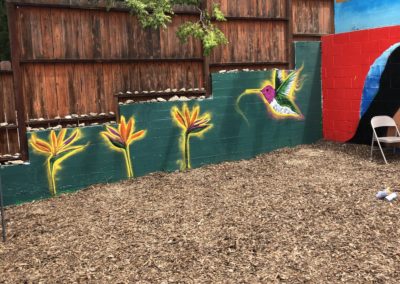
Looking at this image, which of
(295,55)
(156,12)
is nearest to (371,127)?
(295,55)

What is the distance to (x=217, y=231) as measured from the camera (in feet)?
15.1

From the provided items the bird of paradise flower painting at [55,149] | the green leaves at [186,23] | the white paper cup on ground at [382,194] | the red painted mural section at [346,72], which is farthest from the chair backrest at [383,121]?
the bird of paradise flower painting at [55,149]

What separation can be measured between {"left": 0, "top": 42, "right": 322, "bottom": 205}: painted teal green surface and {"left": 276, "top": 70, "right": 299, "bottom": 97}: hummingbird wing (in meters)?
0.22

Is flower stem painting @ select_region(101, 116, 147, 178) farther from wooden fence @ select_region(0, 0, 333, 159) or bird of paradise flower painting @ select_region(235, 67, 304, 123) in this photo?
bird of paradise flower painting @ select_region(235, 67, 304, 123)

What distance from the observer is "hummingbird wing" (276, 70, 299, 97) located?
8.36m

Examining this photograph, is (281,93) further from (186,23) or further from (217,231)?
(217,231)

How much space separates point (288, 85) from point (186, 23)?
2.69 meters

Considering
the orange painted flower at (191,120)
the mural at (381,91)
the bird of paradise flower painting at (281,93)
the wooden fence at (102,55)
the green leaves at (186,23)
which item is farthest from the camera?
the bird of paradise flower painting at (281,93)

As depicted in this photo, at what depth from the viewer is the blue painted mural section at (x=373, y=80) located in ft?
25.7

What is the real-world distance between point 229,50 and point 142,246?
4.60m

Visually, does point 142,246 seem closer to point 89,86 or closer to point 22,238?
point 22,238

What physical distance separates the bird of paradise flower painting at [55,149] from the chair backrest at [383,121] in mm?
5344

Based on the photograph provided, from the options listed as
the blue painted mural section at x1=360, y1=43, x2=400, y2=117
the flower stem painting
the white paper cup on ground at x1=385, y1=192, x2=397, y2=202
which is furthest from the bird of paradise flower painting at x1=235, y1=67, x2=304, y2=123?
the white paper cup on ground at x1=385, y1=192, x2=397, y2=202

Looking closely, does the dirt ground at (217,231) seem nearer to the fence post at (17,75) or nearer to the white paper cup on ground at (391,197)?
the white paper cup on ground at (391,197)
